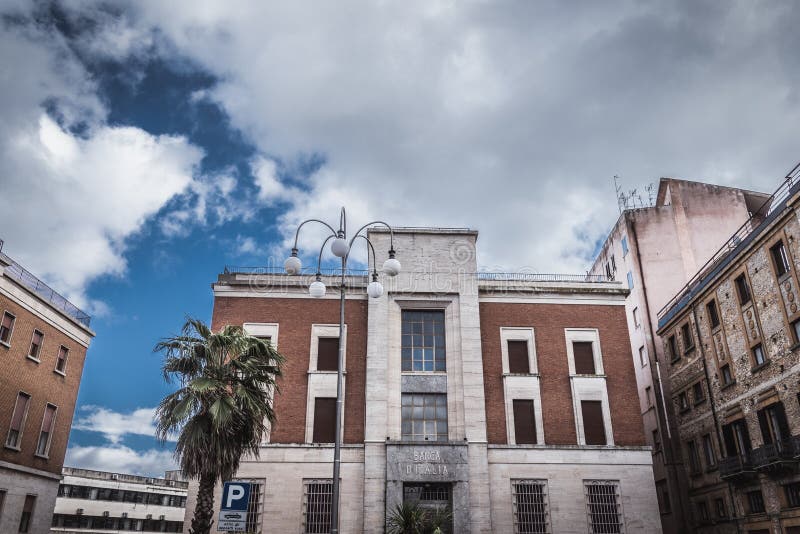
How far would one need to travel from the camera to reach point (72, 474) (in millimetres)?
59812

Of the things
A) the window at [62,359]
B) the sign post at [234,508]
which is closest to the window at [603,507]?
the sign post at [234,508]

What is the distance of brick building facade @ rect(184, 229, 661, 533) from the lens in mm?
27078

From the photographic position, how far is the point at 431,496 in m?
27.1

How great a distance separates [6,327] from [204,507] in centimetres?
1332

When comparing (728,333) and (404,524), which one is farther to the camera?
(728,333)

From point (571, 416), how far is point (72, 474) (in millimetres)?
52578

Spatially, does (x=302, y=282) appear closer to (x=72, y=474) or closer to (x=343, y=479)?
(x=343, y=479)

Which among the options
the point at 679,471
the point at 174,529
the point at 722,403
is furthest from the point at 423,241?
the point at 174,529

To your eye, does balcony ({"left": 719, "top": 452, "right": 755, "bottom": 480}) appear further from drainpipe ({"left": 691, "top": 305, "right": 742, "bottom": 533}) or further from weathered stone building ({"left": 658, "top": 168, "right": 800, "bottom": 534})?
drainpipe ({"left": 691, "top": 305, "right": 742, "bottom": 533})

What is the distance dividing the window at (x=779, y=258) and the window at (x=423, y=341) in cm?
1492

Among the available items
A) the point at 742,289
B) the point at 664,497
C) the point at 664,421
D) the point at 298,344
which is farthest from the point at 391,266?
the point at 664,497

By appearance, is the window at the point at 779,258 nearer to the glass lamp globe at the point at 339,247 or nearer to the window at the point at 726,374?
the window at the point at 726,374

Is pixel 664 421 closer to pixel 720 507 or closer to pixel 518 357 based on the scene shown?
pixel 720 507

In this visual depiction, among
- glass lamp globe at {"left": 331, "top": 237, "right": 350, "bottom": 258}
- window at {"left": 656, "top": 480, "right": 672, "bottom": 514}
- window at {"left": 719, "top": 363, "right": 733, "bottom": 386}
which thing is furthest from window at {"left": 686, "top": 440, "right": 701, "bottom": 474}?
glass lamp globe at {"left": 331, "top": 237, "right": 350, "bottom": 258}
